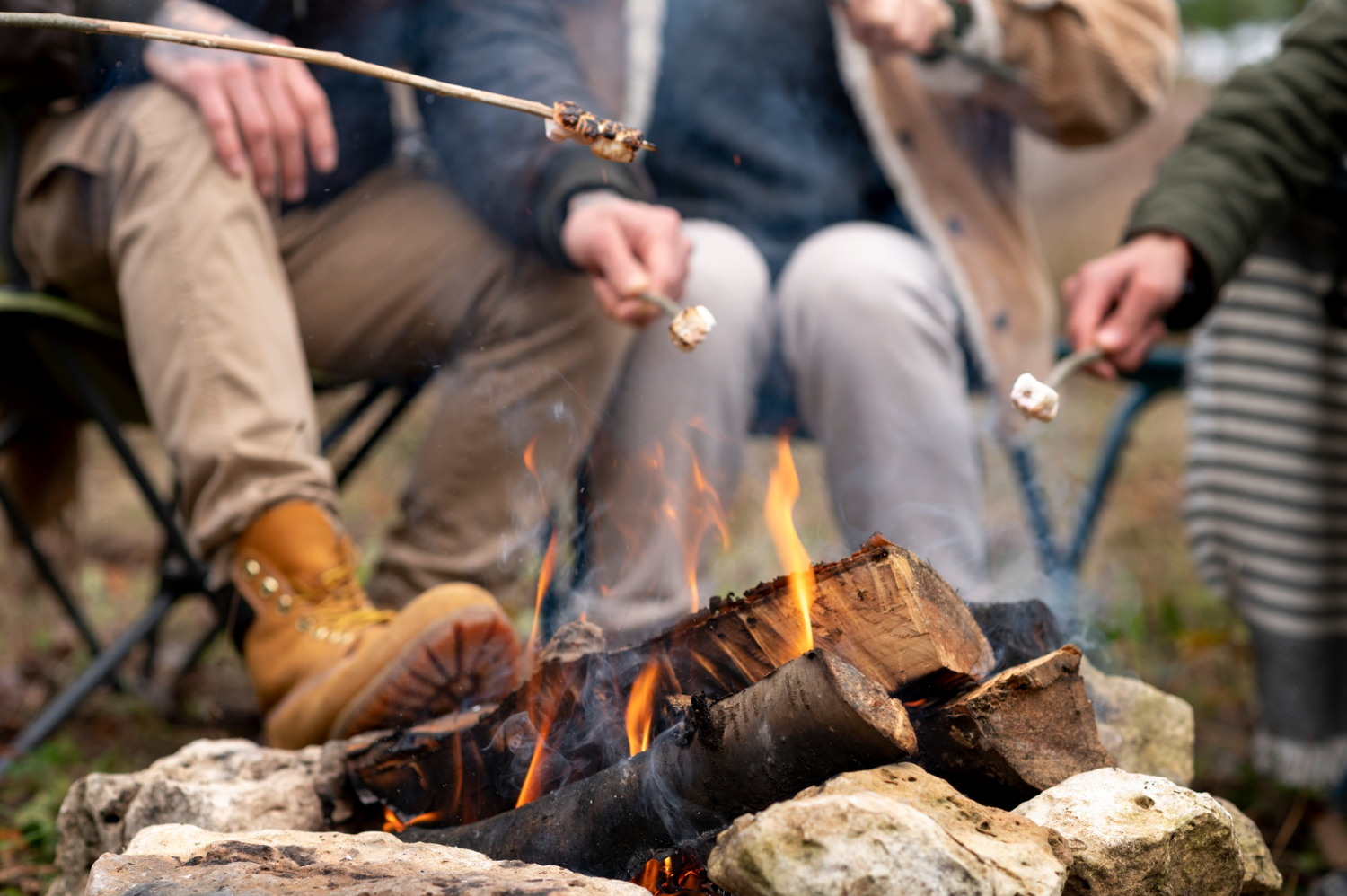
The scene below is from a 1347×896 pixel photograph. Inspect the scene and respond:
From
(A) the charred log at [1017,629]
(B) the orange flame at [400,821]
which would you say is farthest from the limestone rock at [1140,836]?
(B) the orange flame at [400,821]

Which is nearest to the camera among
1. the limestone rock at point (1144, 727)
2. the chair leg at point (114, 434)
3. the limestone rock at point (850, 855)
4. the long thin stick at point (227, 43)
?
the limestone rock at point (850, 855)

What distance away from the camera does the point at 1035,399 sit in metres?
1.37

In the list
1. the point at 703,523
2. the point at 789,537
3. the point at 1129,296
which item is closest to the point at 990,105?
the point at 1129,296

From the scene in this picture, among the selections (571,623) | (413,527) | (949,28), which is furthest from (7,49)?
(949,28)

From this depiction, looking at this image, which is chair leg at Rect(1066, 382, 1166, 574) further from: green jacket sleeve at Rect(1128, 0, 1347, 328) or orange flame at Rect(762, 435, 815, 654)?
orange flame at Rect(762, 435, 815, 654)

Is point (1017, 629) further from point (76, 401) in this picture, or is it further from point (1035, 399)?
point (76, 401)

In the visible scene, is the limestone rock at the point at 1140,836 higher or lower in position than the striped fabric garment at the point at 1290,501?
higher

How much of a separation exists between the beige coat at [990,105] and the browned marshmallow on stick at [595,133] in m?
1.13

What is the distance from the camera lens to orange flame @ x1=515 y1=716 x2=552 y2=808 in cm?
125

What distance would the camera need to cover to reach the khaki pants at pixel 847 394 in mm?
2029

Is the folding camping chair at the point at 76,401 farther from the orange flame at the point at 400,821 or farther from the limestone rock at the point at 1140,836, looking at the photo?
the limestone rock at the point at 1140,836

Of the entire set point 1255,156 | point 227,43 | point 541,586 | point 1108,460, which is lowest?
point 1108,460

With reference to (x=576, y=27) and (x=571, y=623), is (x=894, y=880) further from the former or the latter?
(x=576, y=27)

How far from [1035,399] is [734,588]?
36.0 inches
